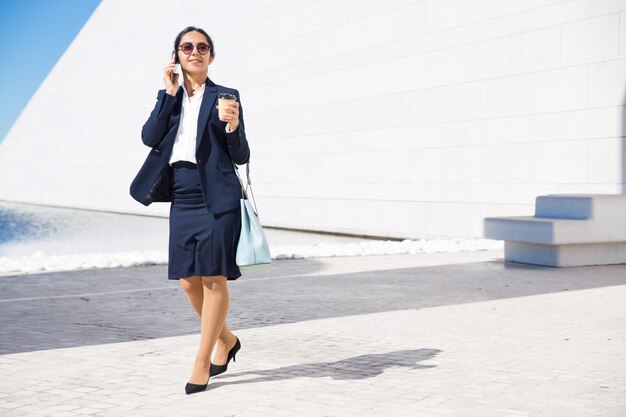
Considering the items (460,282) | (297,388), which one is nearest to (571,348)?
(297,388)

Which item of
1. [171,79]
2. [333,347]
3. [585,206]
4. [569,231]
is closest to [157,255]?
[569,231]

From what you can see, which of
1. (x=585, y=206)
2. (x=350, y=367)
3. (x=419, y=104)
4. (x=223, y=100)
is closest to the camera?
(x=223, y=100)

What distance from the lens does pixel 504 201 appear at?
55.5 ft

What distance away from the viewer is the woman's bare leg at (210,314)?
493 cm

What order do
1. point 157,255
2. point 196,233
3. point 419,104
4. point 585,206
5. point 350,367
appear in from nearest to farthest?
point 196,233 < point 350,367 < point 585,206 < point 157,255 < point 419,104

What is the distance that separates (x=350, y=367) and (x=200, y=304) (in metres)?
1.03

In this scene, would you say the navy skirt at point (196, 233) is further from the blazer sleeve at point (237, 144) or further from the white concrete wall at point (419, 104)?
the white concrete wall at point (419, 104)

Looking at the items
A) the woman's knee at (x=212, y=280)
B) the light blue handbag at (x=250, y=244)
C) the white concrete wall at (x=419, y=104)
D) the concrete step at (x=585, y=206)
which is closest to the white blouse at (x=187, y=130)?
the light blue handbag at (x=250, y=244)

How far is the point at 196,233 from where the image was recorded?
496cm

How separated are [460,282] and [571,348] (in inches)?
163

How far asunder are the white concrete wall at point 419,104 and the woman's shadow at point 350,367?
7043 mm

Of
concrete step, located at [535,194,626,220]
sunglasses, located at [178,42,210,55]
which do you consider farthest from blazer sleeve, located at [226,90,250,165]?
concrete step, located at [535,194,626,220]

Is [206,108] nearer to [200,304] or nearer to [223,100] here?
[223,100]

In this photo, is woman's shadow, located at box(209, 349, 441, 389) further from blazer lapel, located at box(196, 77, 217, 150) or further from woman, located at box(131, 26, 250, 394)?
blazer lapel, located at box(196, 77, 217, 150)
